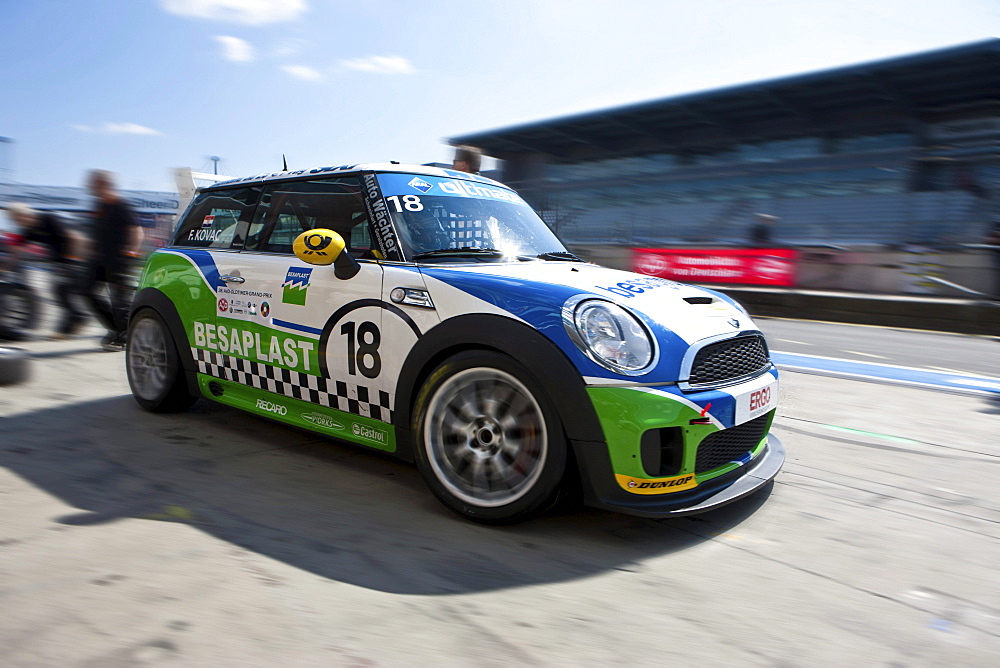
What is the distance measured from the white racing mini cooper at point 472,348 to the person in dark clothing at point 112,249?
3.46m

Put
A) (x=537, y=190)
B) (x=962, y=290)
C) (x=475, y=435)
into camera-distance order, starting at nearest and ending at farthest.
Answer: (x=475, y=435) → (x=962, y=290) → (x=537, y=190)

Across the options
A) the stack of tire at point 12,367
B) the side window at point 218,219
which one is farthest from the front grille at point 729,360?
the stack of tire at point 12,367

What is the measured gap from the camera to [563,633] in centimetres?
213

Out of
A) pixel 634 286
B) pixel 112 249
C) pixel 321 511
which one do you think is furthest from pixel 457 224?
pixel 112 249

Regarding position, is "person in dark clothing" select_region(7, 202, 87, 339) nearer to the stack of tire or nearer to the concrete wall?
the stack of tire

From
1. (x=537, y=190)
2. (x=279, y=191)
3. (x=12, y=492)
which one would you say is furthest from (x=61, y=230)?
(x=537, y=190)

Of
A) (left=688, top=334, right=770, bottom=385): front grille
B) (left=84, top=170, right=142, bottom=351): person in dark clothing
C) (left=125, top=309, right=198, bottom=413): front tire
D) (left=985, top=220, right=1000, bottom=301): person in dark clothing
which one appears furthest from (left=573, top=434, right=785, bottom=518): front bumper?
(left=985, top=220, right=1000, bottom=301): person in dark clothing

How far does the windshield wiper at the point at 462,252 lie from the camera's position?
331cm

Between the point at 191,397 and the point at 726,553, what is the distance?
3.29m

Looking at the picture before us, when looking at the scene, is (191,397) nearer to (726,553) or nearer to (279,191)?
(279,191)

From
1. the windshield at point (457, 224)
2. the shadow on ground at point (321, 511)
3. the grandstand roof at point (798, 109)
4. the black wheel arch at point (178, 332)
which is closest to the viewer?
the shadow on ground at point (321, 511)

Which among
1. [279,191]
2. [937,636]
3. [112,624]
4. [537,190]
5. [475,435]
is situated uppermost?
[537,190]

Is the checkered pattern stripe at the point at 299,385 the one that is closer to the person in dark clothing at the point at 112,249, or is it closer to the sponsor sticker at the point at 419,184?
the sponsor sticker at the point at 419,184

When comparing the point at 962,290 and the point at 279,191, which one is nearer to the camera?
the point at 279,191
